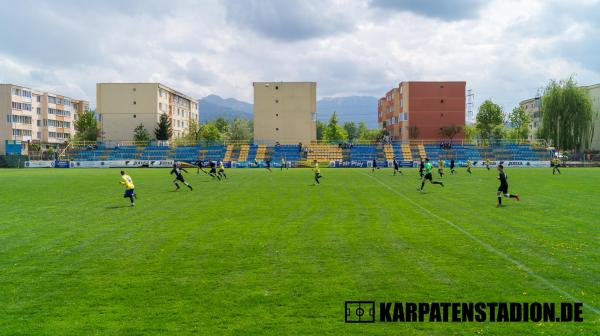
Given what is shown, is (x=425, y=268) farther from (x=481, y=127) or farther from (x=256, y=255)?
(x=481, y=127)

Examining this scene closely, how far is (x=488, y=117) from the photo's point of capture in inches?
3841

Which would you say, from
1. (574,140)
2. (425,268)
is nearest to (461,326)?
(425,268)

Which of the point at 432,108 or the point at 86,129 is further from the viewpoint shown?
the point at 86,129

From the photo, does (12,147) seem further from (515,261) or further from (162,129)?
(515,261)

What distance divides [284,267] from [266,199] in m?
12.9

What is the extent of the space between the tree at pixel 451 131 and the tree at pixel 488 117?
13.9m

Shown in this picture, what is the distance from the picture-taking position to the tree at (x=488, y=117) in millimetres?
97312

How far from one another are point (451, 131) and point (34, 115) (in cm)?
8818

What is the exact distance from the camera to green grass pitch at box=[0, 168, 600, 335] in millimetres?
6426

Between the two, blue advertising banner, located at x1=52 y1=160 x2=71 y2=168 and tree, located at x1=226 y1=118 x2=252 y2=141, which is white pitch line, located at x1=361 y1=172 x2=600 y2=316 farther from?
tree, located at x1=226 y1=118 x2=252 y2=141

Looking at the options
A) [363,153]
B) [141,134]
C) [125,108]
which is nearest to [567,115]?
[363,153]

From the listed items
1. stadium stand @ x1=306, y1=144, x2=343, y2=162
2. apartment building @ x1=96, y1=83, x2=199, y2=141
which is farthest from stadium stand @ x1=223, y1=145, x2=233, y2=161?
apartment building @ x1=96, y1=83, x2=199, y2=141

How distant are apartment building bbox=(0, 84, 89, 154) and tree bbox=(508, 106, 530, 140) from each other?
104 metres

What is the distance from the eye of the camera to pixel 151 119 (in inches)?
3558
